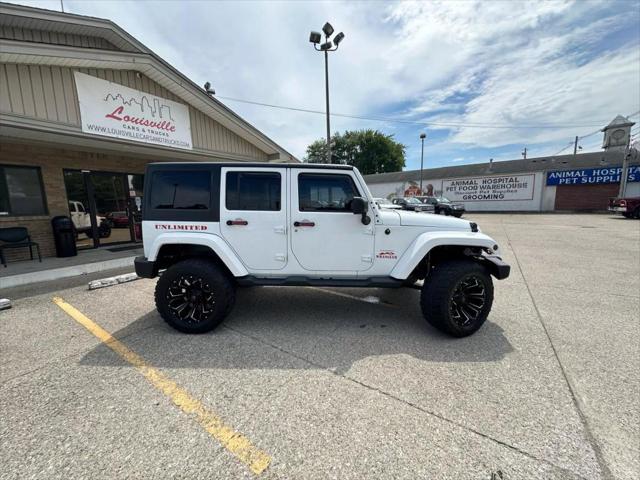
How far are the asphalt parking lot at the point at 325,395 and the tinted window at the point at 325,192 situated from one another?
1.56 meters

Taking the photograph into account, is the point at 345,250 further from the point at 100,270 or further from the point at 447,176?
the point at 447,176

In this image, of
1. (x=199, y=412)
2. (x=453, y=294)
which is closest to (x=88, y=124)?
(x=199, y=412)

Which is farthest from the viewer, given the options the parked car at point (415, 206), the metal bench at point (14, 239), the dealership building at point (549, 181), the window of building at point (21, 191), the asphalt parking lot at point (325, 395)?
the dealership building at point (549, 181)

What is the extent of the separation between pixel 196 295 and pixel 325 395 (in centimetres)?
198

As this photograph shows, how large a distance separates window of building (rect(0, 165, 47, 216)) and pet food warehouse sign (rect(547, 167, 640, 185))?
1278 inches

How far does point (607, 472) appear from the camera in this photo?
169cm

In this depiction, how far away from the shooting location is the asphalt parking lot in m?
1.76

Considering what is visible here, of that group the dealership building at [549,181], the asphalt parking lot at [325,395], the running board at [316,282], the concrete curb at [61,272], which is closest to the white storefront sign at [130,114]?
the concrete curb at [61,272]

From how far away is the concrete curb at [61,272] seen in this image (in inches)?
211

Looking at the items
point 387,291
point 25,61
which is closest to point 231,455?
point 387,291

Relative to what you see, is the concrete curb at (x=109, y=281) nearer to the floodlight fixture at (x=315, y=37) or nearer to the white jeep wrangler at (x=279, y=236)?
the white jeep wrangler at (x=279, y=236)

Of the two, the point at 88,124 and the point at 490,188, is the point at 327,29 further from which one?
the point at 490,188

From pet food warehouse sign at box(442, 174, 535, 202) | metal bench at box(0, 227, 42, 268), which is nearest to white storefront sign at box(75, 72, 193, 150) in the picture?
metal bench at box(0, 227, 42, 268)

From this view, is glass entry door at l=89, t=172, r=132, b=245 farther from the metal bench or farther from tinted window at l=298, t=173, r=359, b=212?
tinted window at l=298, t=173, r=359, b=212
